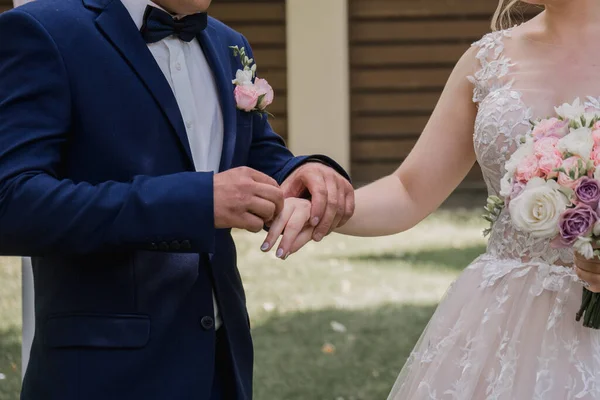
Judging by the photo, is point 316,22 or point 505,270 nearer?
point 505,270

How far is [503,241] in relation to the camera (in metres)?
3.15

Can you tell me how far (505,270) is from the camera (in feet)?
10.2

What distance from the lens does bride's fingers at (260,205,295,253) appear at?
2518 millimetres

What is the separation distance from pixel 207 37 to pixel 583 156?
96 centimetres

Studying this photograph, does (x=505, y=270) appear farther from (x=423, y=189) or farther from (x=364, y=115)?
(x=364, y=115)

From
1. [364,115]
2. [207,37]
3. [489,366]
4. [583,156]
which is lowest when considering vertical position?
[364,115]

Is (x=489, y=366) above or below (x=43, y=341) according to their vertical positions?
below

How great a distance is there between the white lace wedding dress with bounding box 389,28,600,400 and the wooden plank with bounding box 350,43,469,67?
10.7 metres

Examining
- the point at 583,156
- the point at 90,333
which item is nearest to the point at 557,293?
the point at 583,156

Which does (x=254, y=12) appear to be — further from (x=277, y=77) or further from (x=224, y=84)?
(x=224, y=84)

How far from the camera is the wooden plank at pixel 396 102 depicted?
1385 centimetres

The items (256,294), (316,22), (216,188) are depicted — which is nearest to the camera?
(216,188)

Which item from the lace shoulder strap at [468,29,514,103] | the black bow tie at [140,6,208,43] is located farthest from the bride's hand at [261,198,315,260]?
the lace shoulder strap at [468,29,514,103]

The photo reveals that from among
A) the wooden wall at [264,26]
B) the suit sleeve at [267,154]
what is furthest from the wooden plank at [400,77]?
the suit sleeve at [267,154]
